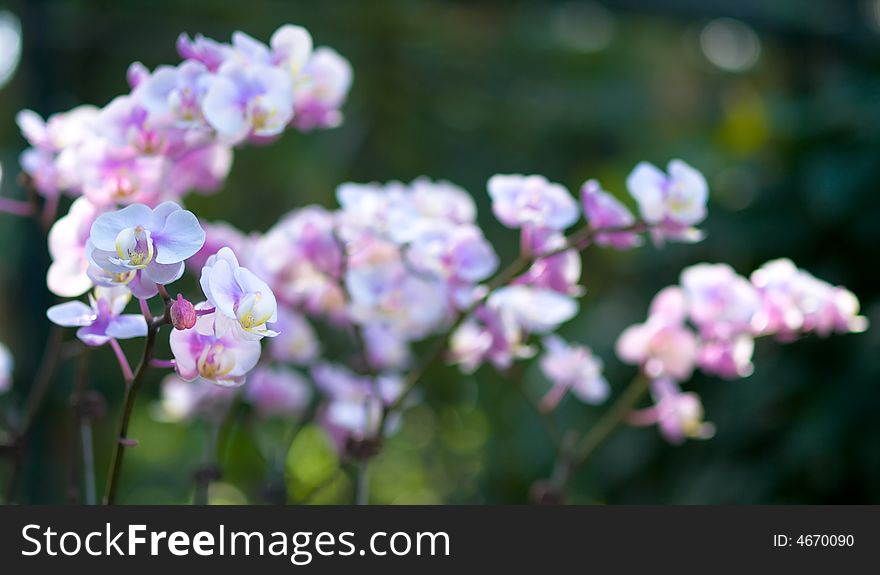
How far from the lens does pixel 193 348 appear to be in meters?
0.30

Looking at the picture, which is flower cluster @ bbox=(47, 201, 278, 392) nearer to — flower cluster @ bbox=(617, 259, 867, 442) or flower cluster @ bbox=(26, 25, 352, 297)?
flower cluster @ bbox=(26, 25, 352, 297)

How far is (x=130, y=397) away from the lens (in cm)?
29

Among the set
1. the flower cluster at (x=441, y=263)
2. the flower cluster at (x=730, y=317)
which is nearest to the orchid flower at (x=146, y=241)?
the flower cluster at (x=441, y=263)

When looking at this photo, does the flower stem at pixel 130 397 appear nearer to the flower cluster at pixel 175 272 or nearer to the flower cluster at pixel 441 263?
the flower cluster at pixel 175 272

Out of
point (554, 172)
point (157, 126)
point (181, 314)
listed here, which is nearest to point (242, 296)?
point (181, 314)

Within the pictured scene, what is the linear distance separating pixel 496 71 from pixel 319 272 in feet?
5.71

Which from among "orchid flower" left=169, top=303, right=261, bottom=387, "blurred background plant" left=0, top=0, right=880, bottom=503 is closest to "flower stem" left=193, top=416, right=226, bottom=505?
"blurred background plant" left=0, top=0, right=880, bottom=503

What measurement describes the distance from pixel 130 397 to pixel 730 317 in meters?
0.28

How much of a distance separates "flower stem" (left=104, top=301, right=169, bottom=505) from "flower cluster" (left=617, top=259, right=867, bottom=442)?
0.87ft

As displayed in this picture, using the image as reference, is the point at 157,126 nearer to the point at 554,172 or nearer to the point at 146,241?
the point at 146,241

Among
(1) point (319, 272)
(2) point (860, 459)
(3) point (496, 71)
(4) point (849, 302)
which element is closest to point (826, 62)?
(2) point (860, 459)

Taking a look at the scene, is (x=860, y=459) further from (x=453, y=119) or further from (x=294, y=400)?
(x=453, y=119)

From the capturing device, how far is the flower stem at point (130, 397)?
275 millimetres

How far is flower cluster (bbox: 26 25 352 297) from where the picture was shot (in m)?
0.35
